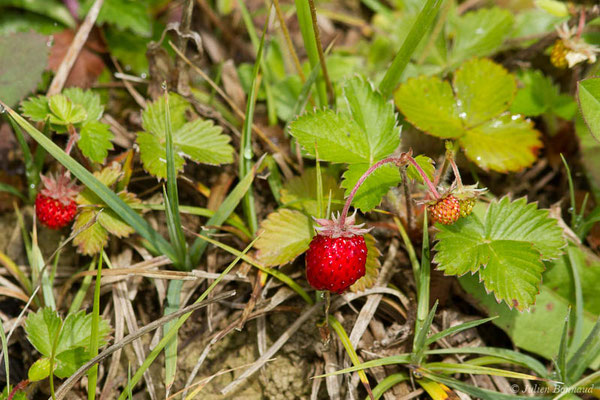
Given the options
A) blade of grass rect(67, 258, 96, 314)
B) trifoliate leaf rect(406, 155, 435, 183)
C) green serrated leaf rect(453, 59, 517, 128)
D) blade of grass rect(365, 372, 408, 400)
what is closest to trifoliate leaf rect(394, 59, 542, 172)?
green serrated leaf rect(453, 59, 517, 128)

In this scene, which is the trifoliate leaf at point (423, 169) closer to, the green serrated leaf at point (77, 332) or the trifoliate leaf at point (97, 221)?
the trifoliate leaf at point (97, 221)

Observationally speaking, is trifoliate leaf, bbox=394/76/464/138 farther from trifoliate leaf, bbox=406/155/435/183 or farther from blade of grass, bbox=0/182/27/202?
blade of grass, bbox=0/182/27/202

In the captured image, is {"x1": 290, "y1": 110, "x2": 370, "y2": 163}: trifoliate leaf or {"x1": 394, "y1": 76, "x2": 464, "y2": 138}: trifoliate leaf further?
{"x1": 394, "y1": 76, "x2": 464, "y2": 138}: trifoliate leaf

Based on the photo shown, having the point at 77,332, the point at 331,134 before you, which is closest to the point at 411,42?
the point at 331,134

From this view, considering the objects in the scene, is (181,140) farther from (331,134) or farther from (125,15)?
(125,15)

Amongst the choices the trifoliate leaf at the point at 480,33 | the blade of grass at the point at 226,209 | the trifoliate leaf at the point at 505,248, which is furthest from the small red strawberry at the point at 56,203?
the trifoliate leaf at the point at 480,33

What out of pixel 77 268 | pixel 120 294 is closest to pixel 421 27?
pixel 120 294
